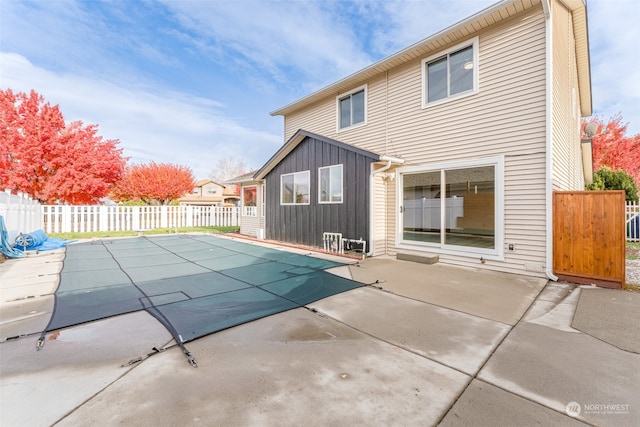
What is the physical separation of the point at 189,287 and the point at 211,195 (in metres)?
46.4

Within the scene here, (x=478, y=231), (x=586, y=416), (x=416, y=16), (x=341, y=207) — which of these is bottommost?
(x=586, y=416)

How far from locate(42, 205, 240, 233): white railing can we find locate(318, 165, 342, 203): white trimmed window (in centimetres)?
1034

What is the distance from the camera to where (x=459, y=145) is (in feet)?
20.5

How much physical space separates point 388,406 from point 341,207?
6446 millimetres

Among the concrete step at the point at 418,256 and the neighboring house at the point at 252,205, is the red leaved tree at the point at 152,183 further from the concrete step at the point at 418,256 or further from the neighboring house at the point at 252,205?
the concrete step at the point at 418,256

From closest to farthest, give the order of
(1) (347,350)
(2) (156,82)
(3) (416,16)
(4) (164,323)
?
(1) (347,350) → (4) (164,323) → (3) (416,16) → (2) (156,82)

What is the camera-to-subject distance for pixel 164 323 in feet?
10.0

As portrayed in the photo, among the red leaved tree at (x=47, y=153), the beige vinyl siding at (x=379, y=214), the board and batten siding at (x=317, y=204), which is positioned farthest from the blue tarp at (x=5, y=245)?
the beige vinyl siding at (x=379, y=214)

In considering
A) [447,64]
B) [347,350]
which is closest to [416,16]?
[447,64]

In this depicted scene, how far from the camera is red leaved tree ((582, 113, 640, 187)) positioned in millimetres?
17344

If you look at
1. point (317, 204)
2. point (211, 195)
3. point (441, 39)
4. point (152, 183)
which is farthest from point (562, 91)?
point (211, 195)

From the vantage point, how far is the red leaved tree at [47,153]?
10.9 metres

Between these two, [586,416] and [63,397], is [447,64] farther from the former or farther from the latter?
[63,397]

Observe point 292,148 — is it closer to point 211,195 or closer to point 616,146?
point 616,146
